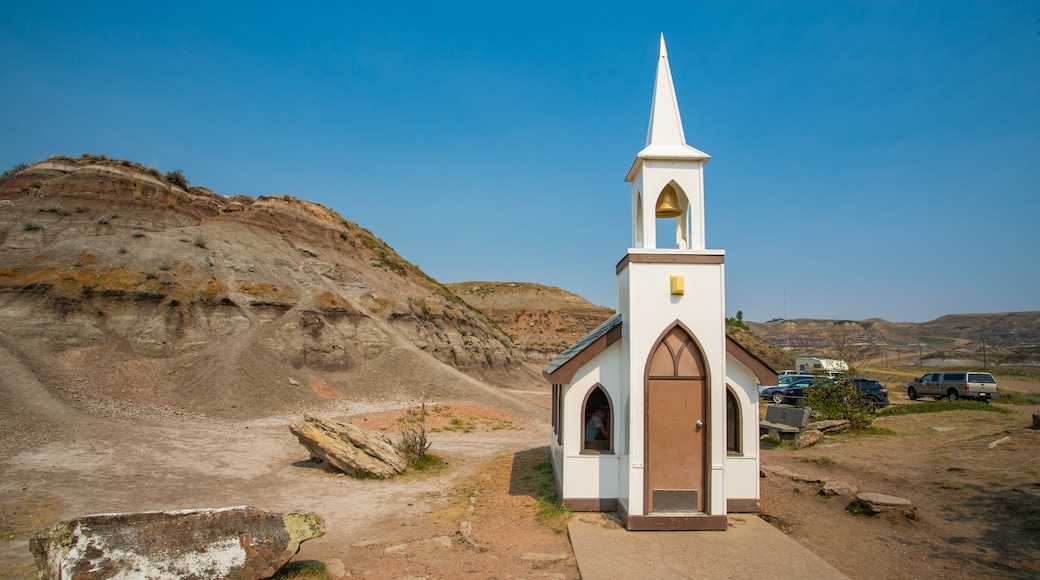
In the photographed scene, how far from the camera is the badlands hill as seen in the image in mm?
25078

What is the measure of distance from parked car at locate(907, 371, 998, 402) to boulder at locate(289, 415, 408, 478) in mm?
30282

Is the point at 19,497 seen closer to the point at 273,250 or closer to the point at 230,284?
the point at 230,284

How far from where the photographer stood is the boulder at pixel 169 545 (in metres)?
6.69

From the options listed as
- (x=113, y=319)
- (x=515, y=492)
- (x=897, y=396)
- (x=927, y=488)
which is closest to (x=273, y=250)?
(x=113, y=319)

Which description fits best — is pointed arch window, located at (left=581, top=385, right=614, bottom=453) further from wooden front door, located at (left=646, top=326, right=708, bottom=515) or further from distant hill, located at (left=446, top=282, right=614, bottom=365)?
distant hill, located at (left=446, top=282, right=614, bottom=365)

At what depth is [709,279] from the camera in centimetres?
1057

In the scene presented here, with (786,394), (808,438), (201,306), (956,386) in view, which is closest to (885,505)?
(808,438)

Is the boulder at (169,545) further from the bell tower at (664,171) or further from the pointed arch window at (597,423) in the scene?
the bell tower at (664,171)

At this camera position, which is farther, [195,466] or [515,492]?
[195,466]

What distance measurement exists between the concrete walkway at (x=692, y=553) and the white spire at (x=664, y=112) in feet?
23.8

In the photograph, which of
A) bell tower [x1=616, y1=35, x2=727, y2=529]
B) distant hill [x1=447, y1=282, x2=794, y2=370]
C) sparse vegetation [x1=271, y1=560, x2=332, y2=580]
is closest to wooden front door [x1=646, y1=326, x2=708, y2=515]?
bell tower [x1=616, y1=35, x2=727, y2=529]

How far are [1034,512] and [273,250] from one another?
37.0 meters

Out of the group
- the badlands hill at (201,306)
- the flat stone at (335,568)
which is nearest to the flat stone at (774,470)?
the flat stone at (335,568)

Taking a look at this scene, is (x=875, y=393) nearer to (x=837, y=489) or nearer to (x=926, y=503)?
(x=926, y=503)
